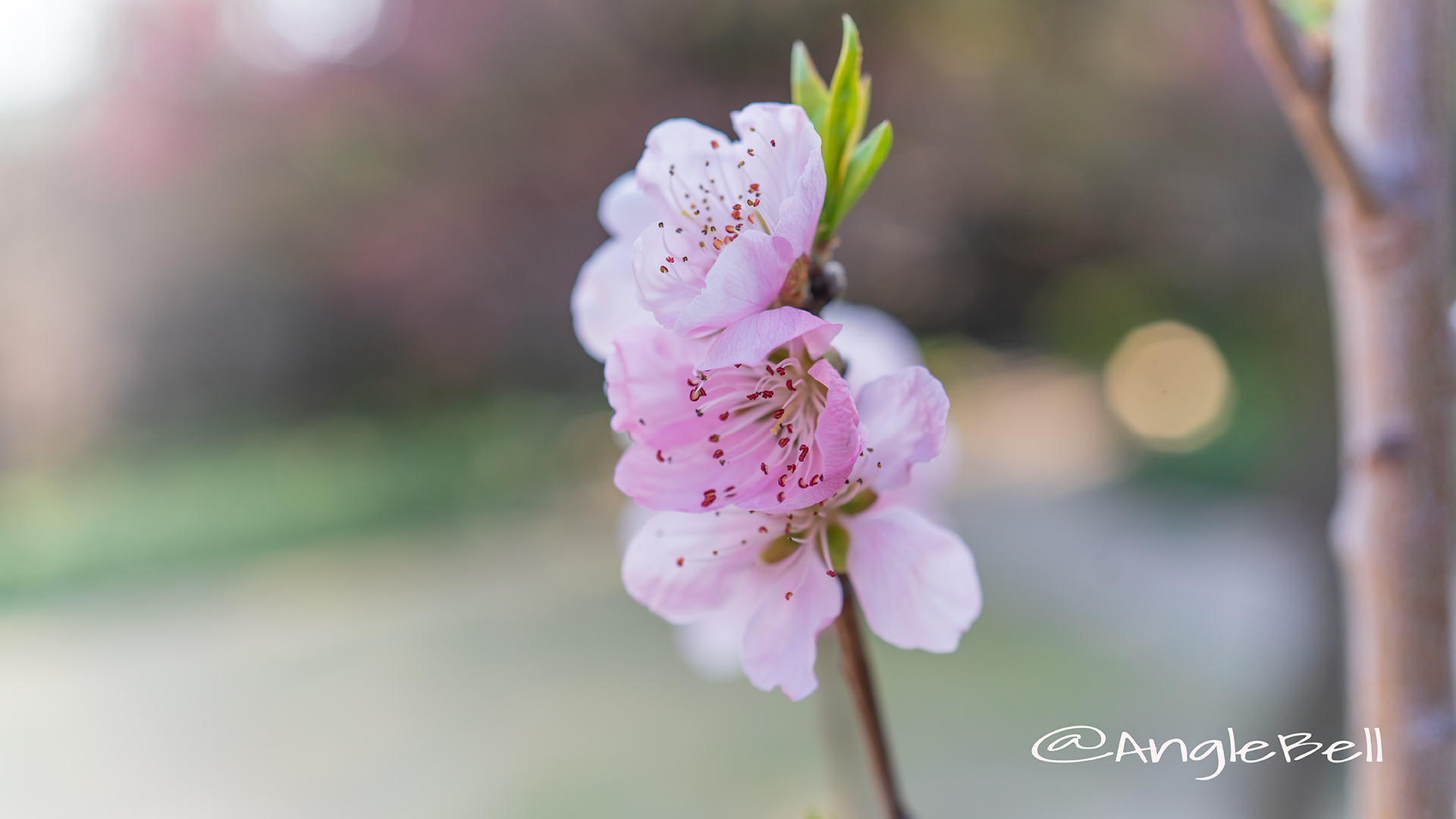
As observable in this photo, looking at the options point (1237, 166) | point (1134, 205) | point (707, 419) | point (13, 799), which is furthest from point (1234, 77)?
point (13, 799)

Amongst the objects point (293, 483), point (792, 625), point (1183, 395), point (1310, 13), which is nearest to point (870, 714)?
point (792, 625)

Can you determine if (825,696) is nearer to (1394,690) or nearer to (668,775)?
(1394,690)

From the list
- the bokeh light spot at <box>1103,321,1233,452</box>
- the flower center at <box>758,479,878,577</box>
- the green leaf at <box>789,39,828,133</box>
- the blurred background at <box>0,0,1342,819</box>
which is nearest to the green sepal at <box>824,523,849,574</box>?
the flower center at <box>758,479,878,577</box>

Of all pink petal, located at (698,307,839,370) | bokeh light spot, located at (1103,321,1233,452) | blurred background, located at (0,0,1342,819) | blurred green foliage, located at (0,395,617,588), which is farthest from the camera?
bokeh light spot, located at (1103,321,1233,452)

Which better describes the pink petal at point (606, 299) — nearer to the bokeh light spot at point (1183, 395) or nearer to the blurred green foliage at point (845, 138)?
the blurred green foliage at point (845, 138)

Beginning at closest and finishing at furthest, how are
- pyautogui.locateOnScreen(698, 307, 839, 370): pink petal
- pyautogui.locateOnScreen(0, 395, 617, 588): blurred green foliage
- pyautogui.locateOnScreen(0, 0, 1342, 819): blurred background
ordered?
pyautogui.locateOnScreen(698, 307, 839, 370): pink petal, pyautogui.locateOnScreen(0, 0, 1342, 819): blurred background, pyautogui.locateOnScreen(0, 395, 617, 588): blurred green foliage

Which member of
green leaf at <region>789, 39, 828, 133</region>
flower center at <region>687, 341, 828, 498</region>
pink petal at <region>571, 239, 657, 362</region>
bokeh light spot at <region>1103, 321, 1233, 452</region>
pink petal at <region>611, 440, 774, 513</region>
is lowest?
pink petal at <region>611, 440, 774, 513</region>

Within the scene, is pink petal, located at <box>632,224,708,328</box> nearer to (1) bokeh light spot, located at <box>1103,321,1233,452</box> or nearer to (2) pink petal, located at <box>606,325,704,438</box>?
(2) pink petal, located at <box>606,325,704,438</box>
